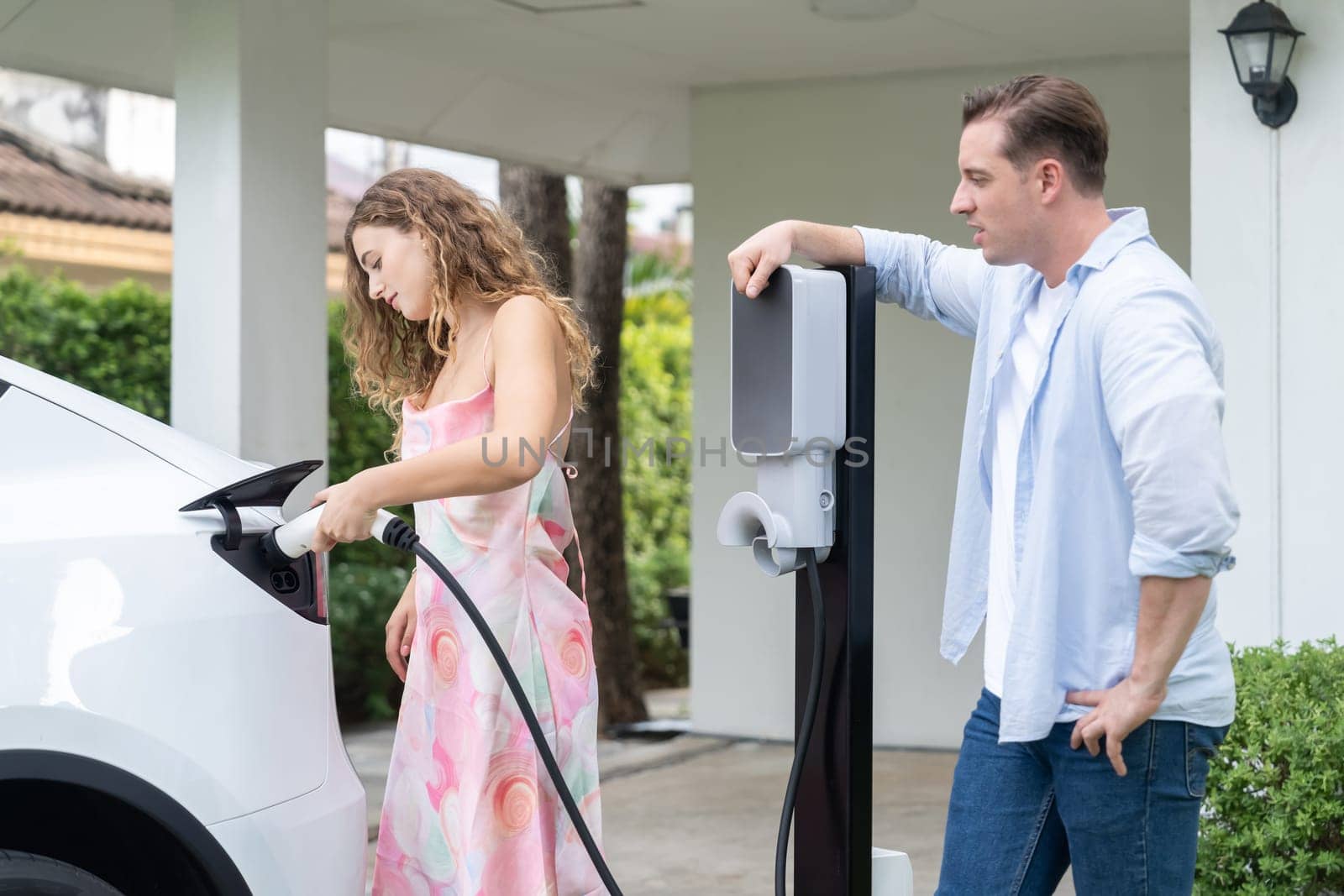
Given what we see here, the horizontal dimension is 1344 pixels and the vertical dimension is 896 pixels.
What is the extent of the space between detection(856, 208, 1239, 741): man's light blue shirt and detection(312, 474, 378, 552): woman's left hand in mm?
934

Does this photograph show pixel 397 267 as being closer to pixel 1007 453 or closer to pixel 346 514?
pixel 346 514

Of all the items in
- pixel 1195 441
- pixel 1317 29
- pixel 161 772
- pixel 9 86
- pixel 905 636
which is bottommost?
pixel 905 636

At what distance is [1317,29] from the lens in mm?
4102

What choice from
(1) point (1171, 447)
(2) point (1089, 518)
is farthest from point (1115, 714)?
(1) point (1171, 447)

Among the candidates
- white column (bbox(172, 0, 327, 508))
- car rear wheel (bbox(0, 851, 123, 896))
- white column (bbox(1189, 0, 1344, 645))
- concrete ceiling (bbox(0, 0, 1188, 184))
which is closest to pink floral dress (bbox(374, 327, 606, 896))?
car rear wheel (bbox(0, 851, 123, 896))

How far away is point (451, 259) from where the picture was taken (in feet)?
8.35

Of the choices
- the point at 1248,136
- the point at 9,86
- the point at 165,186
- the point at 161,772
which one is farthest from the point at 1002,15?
the point at 9,86

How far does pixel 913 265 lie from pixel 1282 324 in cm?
210

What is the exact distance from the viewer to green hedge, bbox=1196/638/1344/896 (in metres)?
3.29

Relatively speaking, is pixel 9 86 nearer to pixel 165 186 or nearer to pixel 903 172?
pixel 165 186

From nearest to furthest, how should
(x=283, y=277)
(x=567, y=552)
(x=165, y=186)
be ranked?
(x=567, y=552) < (x=283, y=277) < (x=165, y=186)

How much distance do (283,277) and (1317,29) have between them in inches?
119

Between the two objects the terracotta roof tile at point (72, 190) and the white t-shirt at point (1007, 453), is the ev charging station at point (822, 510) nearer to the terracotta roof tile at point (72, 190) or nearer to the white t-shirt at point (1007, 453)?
the white t-shirt at point (1007, 453)

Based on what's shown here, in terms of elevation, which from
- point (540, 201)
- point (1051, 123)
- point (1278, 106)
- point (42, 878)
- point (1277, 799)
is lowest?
point (1277, 799)
